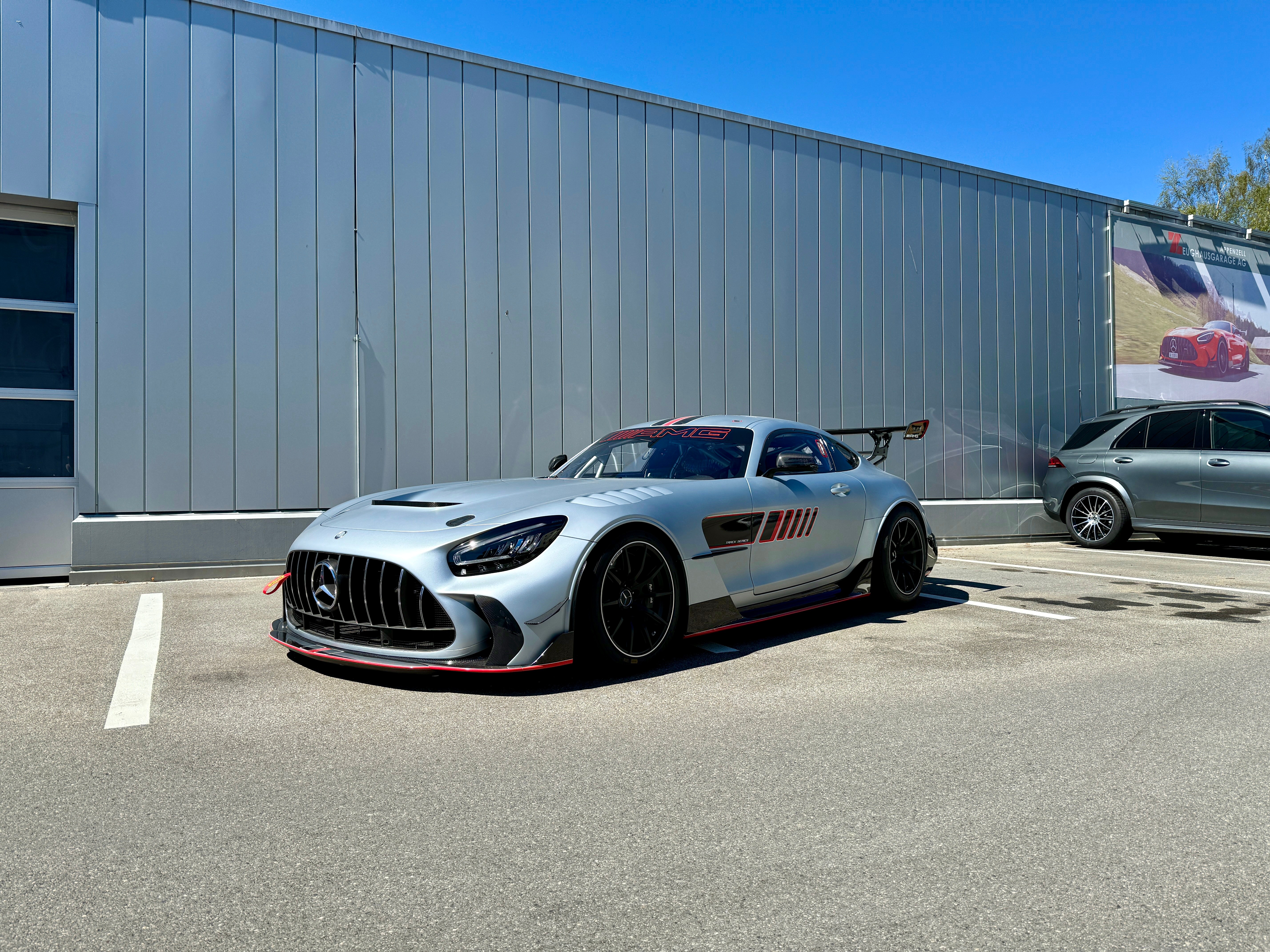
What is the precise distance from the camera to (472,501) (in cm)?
446

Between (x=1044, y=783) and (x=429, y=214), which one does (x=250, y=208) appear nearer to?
(x=429, y=214)

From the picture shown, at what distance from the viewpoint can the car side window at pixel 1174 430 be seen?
10336 millimetres

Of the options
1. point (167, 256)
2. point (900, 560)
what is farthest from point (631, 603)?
point (167, 256)

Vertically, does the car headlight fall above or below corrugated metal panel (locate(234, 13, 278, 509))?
below

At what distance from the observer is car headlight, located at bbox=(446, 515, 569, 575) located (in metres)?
3.93

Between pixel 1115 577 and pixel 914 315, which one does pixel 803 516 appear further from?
pixel 914 315

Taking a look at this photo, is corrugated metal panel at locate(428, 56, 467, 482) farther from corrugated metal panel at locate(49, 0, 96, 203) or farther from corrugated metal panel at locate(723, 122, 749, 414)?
corrugated metal panel at locate(723, 122, 749, 414)

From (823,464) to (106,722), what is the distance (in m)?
4.18

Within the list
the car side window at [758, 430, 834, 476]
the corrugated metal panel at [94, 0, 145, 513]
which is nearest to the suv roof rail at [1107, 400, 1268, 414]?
the car side window at [758, 430, 834, 476]

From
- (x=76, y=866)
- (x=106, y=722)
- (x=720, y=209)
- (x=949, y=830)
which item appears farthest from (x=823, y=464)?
(x=720, y=209)

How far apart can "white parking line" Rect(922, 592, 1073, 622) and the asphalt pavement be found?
0.95 metres

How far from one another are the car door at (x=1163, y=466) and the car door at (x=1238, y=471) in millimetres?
119

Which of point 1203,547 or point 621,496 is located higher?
point 621,496

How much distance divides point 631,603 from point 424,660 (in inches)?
40.0
